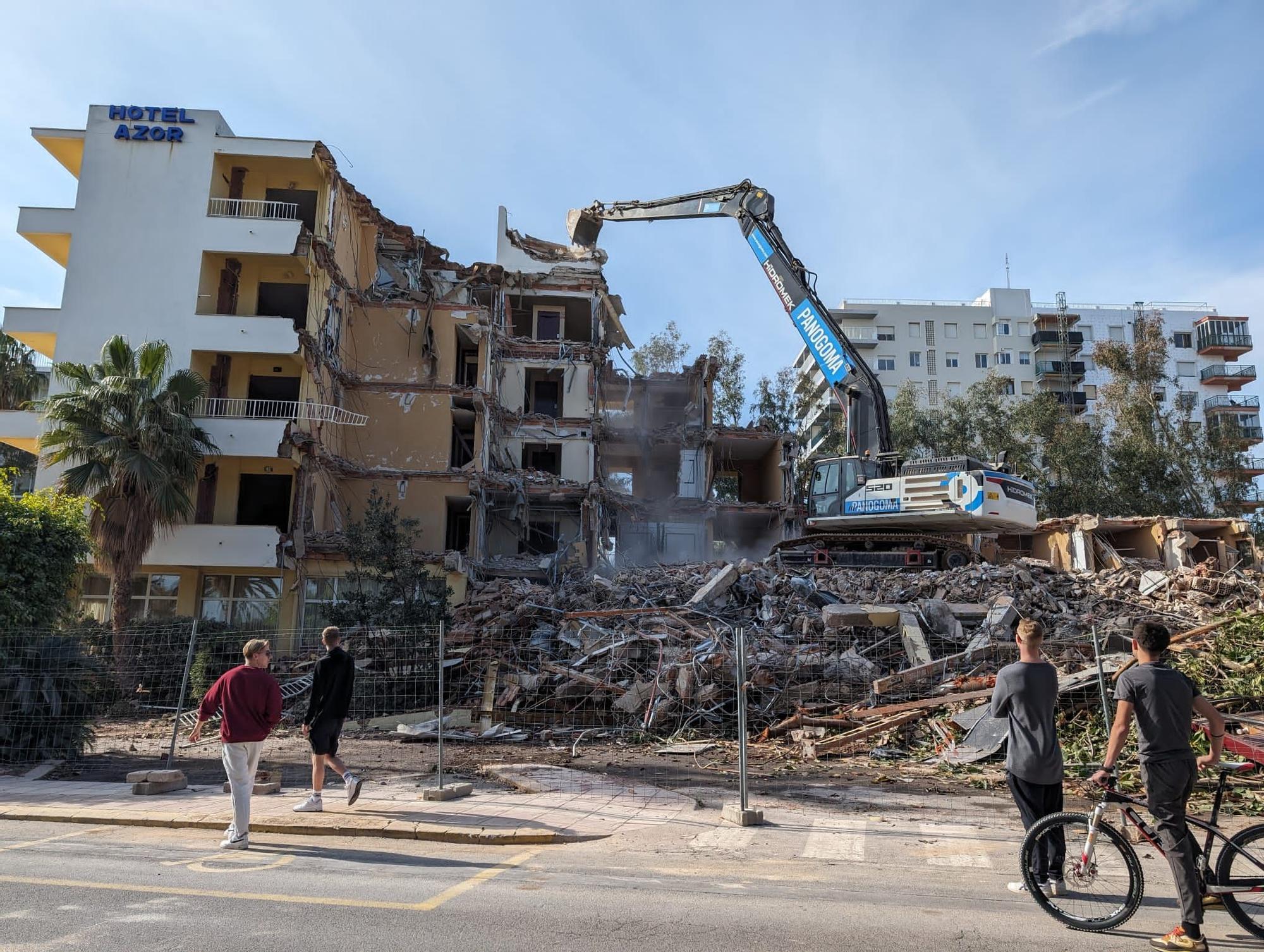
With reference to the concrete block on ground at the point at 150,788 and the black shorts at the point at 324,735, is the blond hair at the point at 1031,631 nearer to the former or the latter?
the black shorts at the point at 324,735

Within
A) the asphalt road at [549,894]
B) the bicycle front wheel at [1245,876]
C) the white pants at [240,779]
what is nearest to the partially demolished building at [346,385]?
the white pants at [240,779]

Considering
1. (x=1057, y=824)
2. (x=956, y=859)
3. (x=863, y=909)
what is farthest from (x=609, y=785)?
(x=1057, y=824)

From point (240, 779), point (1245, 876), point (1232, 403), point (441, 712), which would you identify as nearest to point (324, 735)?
point (441, 712)

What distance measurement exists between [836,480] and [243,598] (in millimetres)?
17956

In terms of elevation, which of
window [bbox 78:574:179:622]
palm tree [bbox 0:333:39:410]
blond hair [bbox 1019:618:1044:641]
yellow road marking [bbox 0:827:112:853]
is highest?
palm tree [bbox 0:333:39:410]

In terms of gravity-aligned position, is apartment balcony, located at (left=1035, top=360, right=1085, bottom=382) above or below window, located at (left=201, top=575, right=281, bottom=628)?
above

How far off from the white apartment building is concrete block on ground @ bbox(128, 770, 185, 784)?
57039 millimetres

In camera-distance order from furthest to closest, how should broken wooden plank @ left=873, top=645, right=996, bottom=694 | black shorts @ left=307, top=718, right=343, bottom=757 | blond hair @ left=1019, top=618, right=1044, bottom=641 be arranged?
broken wooden plank @ left=873, top=645, right=996, bottom=694 → black shorts @ left=307, top=718, right=343, bottom=757 → blond hair @ left=1019, top=618, right=1044, bottom=641

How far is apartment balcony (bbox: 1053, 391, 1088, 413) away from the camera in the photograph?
6366 cm

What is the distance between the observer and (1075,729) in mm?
10172

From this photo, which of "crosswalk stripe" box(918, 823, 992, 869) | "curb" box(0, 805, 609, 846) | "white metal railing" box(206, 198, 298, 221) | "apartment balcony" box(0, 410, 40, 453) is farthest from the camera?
"white metal railing" box(206, 198, 298, 221)

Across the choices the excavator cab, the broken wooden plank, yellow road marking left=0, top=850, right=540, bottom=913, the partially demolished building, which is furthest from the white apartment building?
yellow road marking left=0, top=850, right=540, bottom=913

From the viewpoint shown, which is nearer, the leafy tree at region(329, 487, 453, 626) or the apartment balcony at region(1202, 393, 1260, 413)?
the leafy tree at region(329, 487, 453, 626)

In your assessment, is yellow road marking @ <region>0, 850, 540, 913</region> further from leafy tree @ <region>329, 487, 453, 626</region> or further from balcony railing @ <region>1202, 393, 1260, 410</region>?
balcony railing @ <region>1202, 393, 1260, 410</region>
